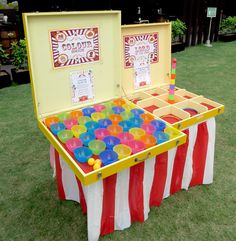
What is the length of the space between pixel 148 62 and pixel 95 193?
3.89ft

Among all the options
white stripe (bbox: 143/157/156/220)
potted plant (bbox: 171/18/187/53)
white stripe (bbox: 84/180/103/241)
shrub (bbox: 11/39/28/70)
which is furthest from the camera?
potted plant (bbox: 171/18/187/53)

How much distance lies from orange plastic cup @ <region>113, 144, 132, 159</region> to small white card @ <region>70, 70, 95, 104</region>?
59cm

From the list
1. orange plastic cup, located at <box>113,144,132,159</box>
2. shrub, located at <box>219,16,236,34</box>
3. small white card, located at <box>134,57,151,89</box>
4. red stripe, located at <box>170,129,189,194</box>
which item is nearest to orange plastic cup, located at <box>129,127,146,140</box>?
orange plastic cup, located at <box>113,144,132,159</box>

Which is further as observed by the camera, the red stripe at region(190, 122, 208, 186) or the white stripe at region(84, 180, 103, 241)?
the red stripe at region(190, 122, 208, 186)

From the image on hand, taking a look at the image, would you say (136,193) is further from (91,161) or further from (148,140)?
(91,161)

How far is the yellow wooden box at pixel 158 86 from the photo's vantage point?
1.82 metres

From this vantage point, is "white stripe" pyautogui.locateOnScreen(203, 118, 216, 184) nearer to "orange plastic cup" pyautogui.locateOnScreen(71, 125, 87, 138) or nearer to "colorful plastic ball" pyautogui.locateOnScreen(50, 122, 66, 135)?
"orange plastic cup" pyautogui.locateOnScreen(71, 125, 87, 138)

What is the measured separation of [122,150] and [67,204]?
871 millimetres

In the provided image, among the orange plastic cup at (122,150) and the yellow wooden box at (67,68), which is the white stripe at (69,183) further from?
the orange plastic cup at (122,150)

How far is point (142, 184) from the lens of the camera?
167 cm

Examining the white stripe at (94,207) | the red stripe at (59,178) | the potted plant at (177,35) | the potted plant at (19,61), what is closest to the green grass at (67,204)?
the red stripe at (59,178)

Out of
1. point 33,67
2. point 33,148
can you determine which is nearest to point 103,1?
point 33,148

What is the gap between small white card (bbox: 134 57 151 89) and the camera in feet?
6.81

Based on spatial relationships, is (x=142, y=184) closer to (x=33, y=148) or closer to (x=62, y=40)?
(x=62, y=40)
